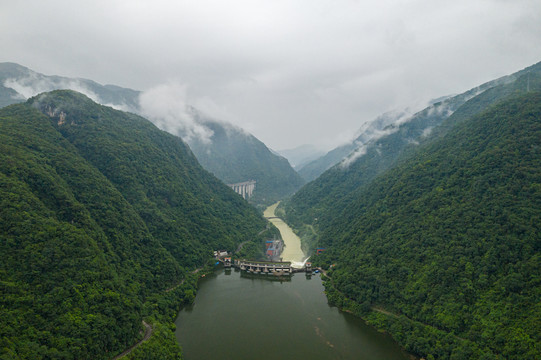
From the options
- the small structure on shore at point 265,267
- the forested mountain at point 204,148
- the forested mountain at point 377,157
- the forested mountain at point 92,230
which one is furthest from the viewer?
the forested mountain at point 204,148

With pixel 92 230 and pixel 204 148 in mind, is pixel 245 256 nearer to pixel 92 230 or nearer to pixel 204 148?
pixel 92 230

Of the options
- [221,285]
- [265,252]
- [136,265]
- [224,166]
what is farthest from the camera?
[224,166]

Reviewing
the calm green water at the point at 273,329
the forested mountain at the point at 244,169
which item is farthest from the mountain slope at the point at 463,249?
the forested mountain at the point at 244,169

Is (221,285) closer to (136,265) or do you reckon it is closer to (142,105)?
(136,265)

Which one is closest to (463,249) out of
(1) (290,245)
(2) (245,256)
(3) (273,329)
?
(3) (273,329)

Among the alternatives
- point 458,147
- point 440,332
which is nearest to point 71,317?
point 440,332

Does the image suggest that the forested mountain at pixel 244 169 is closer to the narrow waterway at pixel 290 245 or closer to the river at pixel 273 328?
the narrow waterway at pixel 290 245
